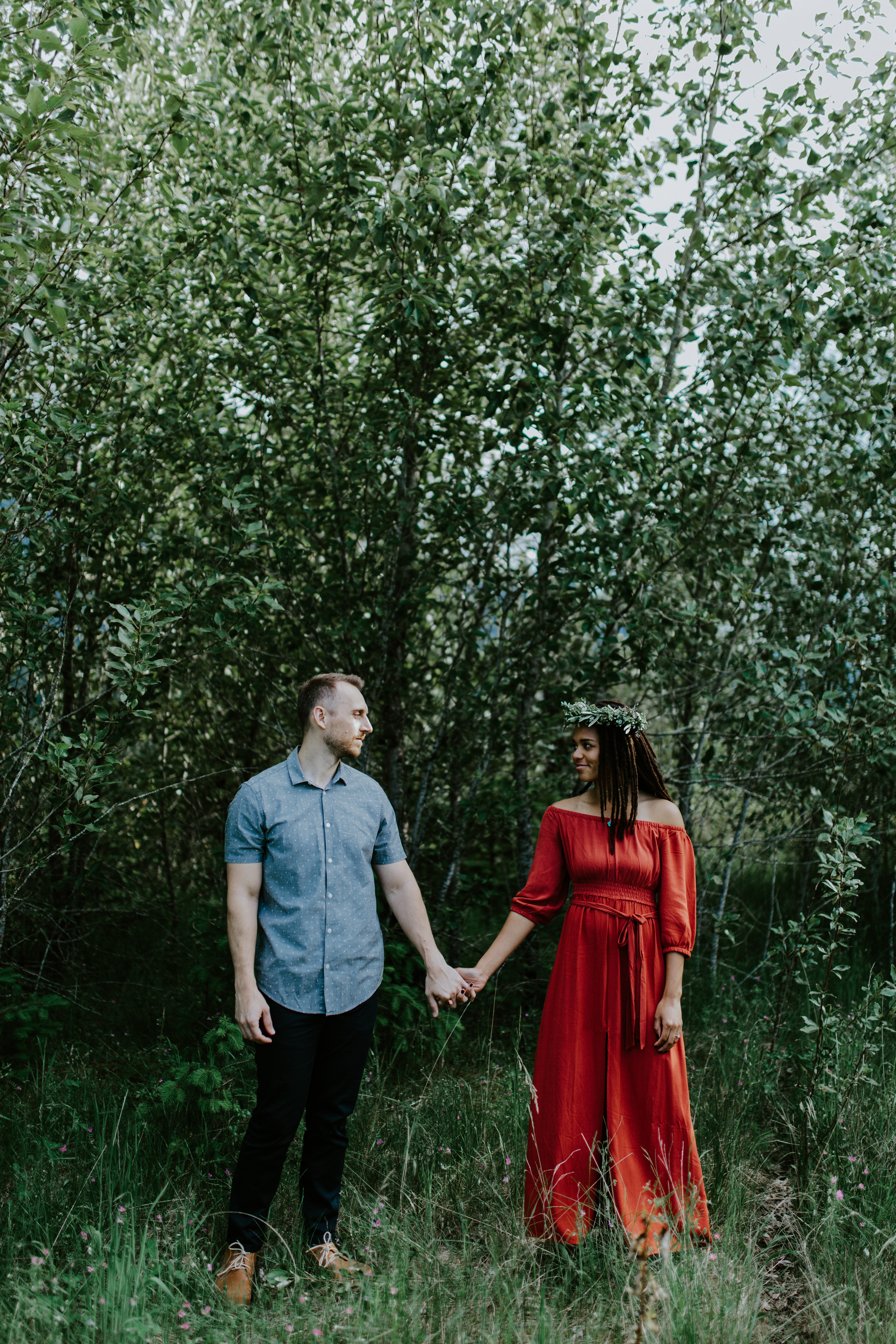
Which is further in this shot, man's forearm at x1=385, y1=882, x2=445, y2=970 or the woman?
man's forearm at x1=385, y1=882, x2=445, y2=970

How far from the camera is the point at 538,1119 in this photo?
10.1ft

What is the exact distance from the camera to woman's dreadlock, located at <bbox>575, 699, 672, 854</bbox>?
3.12 metres

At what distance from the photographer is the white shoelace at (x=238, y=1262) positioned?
2791 millimetres

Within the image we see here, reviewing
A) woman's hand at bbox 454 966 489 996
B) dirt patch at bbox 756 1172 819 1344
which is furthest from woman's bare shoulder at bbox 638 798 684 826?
dirt patch at bbox 756 1172 819 1344

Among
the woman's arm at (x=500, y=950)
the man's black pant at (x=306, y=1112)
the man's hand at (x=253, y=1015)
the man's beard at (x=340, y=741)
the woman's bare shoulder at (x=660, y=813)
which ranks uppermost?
the man's beard at (x=340, y=741)

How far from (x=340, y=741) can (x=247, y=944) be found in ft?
2.17

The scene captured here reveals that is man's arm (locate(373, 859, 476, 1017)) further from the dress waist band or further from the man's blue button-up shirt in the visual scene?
the dress waist band

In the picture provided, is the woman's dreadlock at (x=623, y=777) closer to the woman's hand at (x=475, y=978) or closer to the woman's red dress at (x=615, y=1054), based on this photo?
the woman's red dress at (x=615, y=1054)

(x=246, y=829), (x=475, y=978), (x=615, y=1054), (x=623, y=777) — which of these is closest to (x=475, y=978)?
(x=475, y=978)

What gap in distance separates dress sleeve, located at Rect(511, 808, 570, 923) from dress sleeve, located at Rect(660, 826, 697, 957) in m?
0.33

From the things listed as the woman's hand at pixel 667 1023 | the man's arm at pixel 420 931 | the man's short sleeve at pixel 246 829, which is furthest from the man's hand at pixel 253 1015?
the woman's hand at pixel 667 1023

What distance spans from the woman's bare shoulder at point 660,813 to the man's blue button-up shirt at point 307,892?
91cm

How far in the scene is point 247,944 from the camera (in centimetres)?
279

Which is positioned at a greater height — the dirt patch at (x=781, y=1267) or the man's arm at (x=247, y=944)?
the man's arm at (x=247, y=944)
